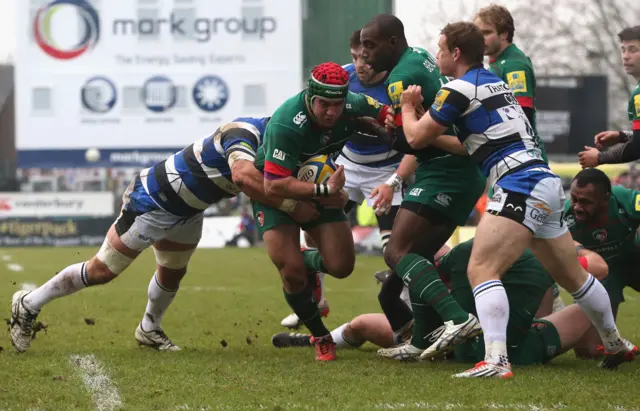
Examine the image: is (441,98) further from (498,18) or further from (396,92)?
(498,18)

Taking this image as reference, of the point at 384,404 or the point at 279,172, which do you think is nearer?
the point at 384,404

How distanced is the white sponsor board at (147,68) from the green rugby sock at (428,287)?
38005 mm

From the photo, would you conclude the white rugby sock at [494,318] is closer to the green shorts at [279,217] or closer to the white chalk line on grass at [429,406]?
the white chalk line on grass at [429,406]

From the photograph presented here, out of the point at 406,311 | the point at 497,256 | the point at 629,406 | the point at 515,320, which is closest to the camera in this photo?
the point at 629,406

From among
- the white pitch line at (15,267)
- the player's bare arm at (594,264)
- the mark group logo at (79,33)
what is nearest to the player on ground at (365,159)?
the player's bare arm at (594,264)

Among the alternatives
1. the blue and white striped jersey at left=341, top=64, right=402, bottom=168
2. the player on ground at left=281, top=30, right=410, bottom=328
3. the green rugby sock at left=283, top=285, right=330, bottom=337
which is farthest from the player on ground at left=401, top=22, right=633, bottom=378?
the blue and white striped jersey at left=341, top=64, right=402, bottom=168

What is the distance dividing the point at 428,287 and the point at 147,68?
39.7 m

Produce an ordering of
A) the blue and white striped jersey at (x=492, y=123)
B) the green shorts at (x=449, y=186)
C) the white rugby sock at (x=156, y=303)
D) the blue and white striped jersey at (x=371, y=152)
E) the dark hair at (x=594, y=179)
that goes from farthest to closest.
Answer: the blue and white striped jersey at (x=371, y=152) → the white rugby sock at (x=156, y=303) → the dark hair at (x=594, y=179) → the green shorts at (x=449, y=186) → the blue and white striped jersey at (x=492, y=123)

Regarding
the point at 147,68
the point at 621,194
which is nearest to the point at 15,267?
the point at 621,194

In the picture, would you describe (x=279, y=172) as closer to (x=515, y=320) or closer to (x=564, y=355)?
(x=515, y=320)

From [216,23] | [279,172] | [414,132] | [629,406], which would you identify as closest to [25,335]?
[279,172]

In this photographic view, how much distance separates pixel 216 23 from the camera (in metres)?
44.8

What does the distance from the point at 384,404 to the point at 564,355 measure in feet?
9.25

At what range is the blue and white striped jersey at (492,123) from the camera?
6.41 m
